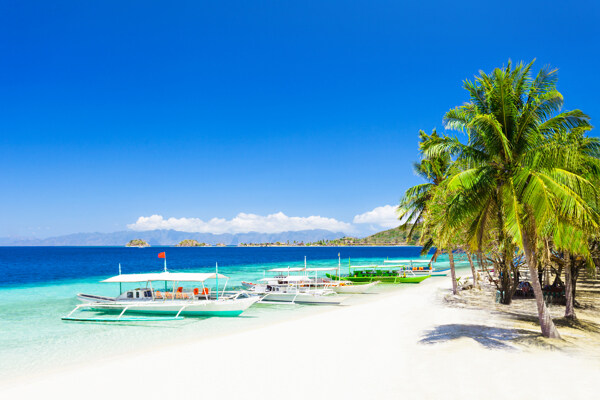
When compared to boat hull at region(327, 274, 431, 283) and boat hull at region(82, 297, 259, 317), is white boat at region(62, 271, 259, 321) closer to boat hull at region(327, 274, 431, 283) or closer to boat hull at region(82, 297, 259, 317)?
boat hull at region(82, 297, 259, 317)

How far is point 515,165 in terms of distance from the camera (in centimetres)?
1102

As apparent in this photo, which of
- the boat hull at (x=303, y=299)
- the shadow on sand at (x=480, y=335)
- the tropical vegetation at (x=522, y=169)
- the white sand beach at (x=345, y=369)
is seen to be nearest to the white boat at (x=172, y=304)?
the boat hull at (x=303, y=299)

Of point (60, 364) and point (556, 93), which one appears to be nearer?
point (556, 93)

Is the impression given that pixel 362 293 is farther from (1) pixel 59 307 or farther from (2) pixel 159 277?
(1) pixel 59 307

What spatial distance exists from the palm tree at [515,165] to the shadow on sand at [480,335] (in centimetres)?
129

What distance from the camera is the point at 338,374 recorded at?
9.62 m

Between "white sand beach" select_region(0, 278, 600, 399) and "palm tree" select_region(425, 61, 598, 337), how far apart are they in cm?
250

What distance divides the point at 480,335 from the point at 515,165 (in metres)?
5.88

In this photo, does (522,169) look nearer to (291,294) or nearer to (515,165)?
(515,165)

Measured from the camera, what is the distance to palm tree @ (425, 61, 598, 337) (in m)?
9.95

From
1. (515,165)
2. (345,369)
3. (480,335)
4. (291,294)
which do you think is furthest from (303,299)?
(515,165)

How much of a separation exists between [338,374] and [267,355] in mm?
2938

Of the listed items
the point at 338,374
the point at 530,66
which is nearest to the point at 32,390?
the point at 338,374

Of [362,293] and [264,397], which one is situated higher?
[264,397]
